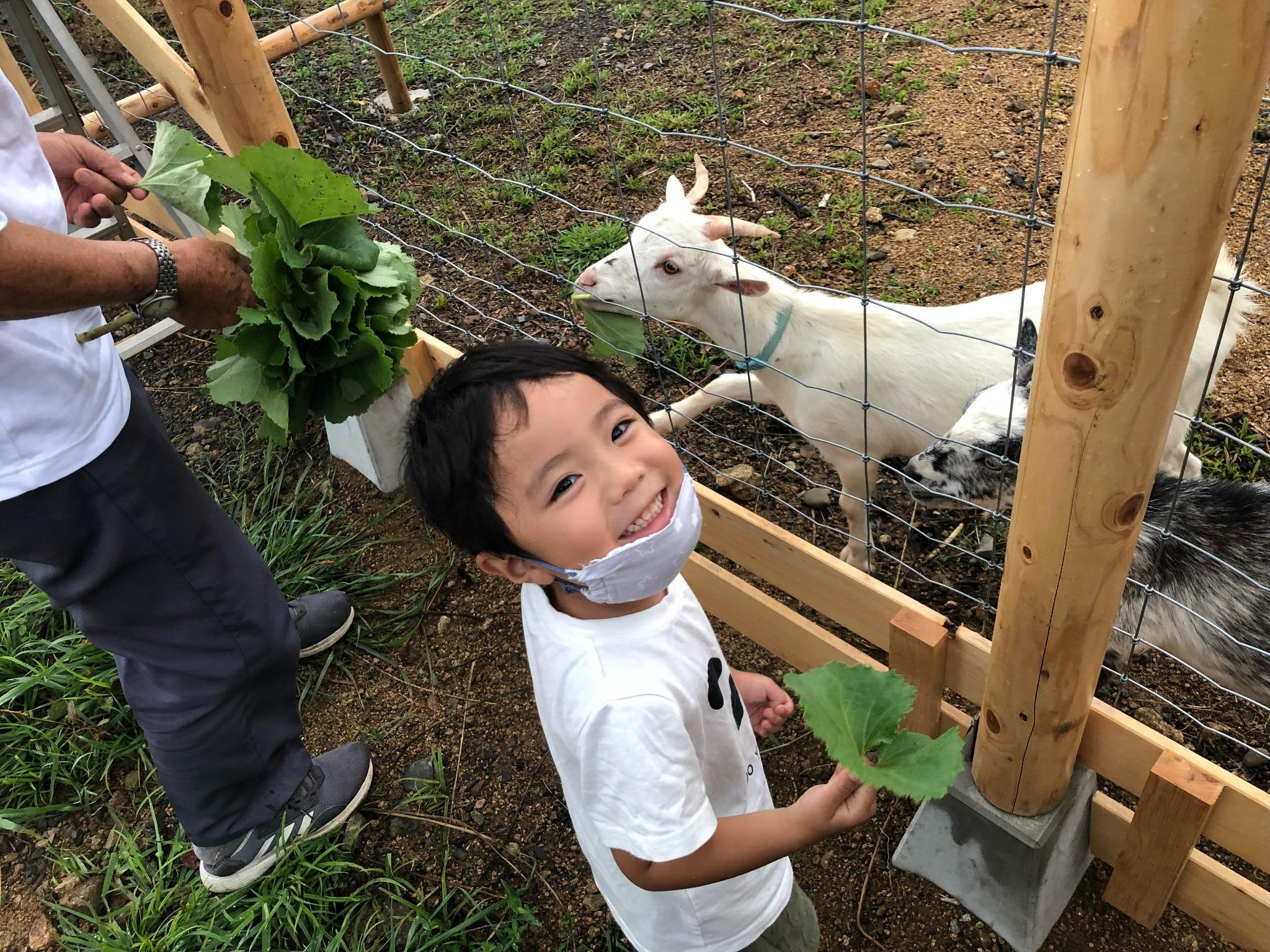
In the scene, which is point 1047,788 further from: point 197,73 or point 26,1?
point 26,1

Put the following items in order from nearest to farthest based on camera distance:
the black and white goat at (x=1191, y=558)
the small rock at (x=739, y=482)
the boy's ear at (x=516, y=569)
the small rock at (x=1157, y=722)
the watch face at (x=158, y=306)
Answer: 1. the boy's ear at (x=516, y=569)
2. the watch face at (x=158, y=306)
3. the black and white goat at (x=1191, y=558)
4. the small rock at (x=1157, y=722)
5. the small rock at (x=739, y=482)

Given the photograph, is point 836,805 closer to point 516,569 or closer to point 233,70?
point 516,569

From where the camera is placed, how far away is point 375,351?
2.20 meters

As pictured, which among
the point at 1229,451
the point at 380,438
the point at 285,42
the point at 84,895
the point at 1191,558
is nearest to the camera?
the point at 1191,558

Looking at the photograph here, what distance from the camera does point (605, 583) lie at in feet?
4.85

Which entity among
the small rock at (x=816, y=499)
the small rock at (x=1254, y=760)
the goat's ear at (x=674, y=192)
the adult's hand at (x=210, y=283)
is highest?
the adult's hand at (x=210, y=283)

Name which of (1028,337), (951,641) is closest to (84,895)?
(951,641)

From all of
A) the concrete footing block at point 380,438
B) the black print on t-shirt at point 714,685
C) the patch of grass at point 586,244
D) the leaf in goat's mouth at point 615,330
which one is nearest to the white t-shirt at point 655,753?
the black print on t-shirt at point 714,685

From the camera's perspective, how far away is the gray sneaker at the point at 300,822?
257 cm

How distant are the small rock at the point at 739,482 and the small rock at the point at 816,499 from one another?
0.60 ft

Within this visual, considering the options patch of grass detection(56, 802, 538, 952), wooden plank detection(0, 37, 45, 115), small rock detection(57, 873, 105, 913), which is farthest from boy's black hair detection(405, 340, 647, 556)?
wooden plank detection(0, 37, 45, 115)

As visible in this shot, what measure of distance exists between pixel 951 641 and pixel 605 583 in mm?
1084

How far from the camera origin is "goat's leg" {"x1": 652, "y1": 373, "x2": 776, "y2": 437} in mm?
3465

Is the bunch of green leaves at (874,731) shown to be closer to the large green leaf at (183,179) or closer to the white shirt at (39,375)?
the white shirt at (39,375)
